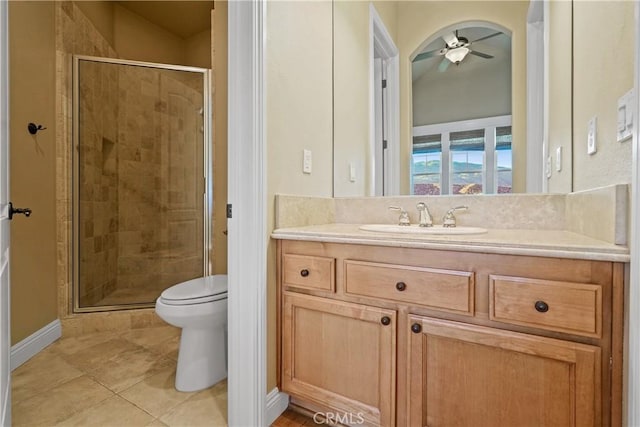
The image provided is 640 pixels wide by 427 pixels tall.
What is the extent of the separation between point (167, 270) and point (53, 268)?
795mm

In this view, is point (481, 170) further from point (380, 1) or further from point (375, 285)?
point (380, 1)

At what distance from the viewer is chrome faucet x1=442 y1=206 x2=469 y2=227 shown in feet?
4.68

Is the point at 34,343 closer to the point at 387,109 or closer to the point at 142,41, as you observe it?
the point at 387,109

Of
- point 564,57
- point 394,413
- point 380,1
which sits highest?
point 380,1

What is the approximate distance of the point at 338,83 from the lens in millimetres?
1800

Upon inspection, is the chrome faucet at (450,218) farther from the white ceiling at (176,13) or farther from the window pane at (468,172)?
the white ceiling at (176,13)

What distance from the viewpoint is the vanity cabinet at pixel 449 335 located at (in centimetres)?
79

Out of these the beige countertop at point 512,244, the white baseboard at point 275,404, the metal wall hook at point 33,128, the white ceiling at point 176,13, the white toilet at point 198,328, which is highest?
the white ceiling at point 176,13

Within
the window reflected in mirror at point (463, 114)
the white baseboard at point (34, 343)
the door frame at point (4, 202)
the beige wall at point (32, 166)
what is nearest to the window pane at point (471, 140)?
the window reflected in mirror at point (463, 114)

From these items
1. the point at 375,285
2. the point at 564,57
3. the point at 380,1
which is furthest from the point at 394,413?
the point at 380,1

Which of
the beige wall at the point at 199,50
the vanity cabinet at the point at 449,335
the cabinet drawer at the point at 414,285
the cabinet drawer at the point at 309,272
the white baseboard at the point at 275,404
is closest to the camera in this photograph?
the vanity cabinet at the point at 449,335

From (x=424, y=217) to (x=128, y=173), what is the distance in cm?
249

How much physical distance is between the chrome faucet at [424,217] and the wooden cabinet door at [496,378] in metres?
0.59

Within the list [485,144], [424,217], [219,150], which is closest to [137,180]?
[219,150]
